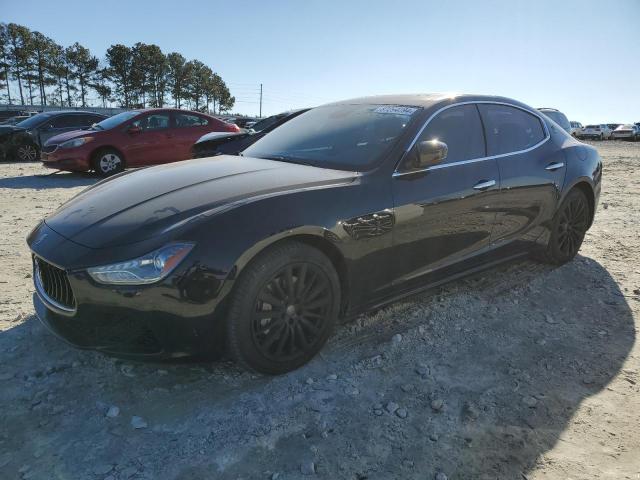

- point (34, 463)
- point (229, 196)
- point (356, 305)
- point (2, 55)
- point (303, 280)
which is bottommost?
point (34, 463)

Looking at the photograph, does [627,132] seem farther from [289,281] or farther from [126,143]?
[289,281]

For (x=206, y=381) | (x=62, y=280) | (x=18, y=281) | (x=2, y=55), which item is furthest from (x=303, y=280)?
(x=2, y=55)

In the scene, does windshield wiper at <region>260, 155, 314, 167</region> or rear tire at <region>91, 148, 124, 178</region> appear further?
rear tire at <region>91, 148, 124, 178</region>

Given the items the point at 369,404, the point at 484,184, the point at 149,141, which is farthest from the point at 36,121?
the point at 369,404

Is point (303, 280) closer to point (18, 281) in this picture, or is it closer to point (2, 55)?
point (18, 281)

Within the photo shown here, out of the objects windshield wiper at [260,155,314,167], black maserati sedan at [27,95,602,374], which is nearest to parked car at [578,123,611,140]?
black maserati sedan at [27,95,602,374]

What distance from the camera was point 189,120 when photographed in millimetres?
10688

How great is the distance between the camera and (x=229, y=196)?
8.18ft

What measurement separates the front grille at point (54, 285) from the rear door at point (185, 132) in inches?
319

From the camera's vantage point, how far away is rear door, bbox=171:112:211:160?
1037 cm

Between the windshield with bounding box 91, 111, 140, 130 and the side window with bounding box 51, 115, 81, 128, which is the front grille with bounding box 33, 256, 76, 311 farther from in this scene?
the side window with bounding box 51, 115, 81, 128

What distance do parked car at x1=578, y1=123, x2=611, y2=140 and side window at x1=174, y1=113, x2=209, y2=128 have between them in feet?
140

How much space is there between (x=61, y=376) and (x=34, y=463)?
651 mm

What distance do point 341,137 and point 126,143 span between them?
7934 mm
